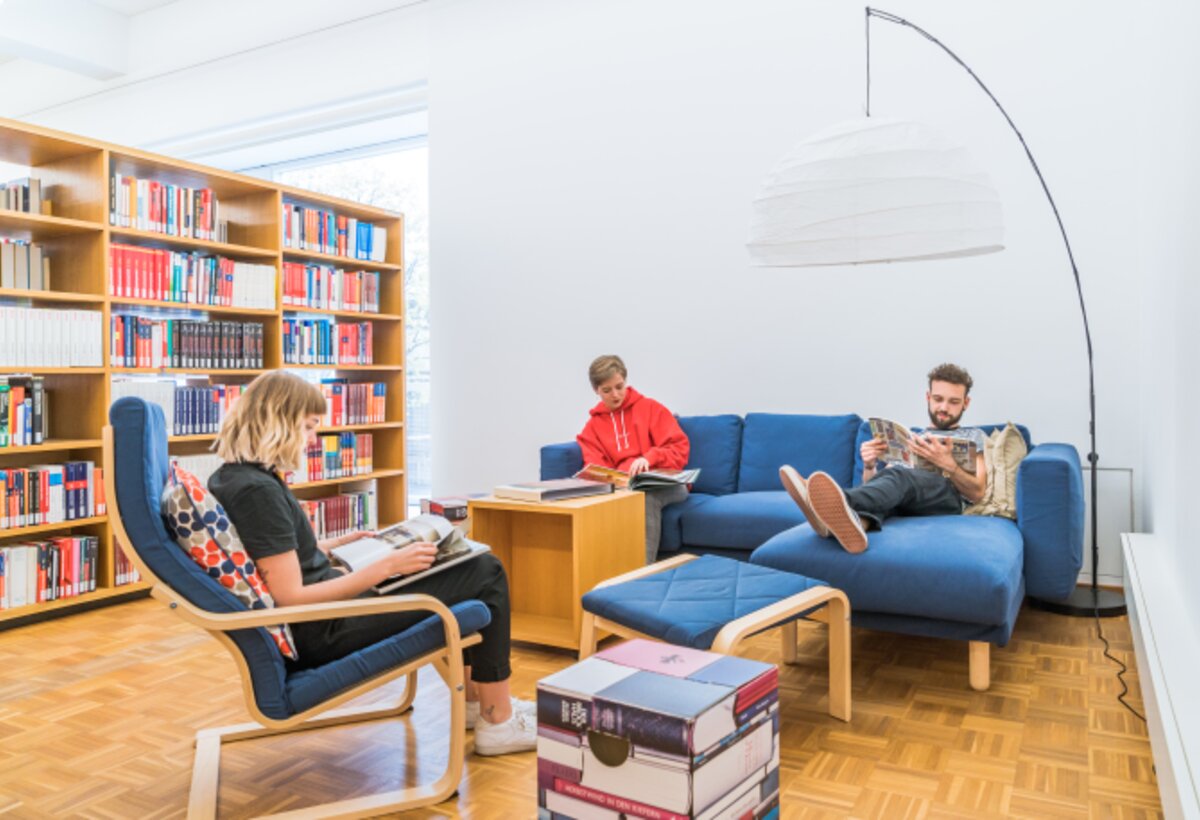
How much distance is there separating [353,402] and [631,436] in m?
1.75

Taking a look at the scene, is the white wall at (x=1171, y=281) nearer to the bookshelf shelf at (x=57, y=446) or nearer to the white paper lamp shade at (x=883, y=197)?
the white paper lamp shade at (x=883, y=197)

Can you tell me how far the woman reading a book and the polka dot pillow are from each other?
33 millimetres

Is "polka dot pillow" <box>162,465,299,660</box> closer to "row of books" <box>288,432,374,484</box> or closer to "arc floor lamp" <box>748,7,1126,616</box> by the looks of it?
"arc floor lamp" <box>748,7,1126,616</box>

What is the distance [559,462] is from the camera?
4.29 meters

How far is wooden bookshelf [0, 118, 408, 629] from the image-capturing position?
379 cm

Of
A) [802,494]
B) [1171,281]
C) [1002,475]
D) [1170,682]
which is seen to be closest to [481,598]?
[802,494]

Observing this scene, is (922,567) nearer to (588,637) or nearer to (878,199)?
(588,637)

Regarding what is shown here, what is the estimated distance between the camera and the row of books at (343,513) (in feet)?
16.3

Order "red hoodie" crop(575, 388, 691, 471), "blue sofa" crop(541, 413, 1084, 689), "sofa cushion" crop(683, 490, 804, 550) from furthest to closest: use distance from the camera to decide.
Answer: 1. "red hoodie" crop(575, 388, 691, 471)
2. "sofa cushion" crop(683, 490, 804, 550)
3. "blue sofa" crop(541, 413, 1084, 689)

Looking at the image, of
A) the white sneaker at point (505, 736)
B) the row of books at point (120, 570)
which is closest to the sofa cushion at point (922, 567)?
the white sneaker at point (505, 736)

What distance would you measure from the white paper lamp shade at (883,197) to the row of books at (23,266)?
3.21m

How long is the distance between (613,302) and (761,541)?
186 cm

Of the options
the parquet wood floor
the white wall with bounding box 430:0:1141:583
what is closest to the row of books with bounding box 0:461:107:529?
the parquet wood floor

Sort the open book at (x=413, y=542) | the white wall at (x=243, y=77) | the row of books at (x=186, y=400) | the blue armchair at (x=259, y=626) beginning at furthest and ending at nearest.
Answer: the white wall at (x=243, y=77) < the row of books at (x=186, y=400) < the open book at (x=413, y=542) < the blue armchair at (x=259, y=626)
